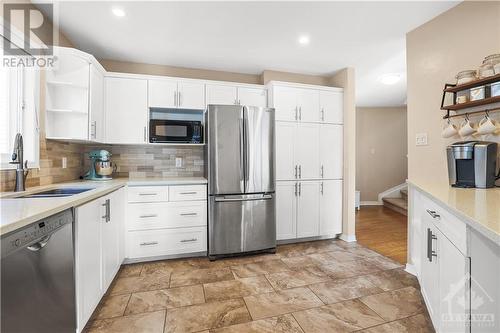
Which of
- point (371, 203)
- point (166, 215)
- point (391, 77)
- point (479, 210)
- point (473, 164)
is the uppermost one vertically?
point (391, 77)

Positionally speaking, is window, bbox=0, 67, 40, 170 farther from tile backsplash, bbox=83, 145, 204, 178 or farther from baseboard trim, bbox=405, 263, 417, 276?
baseboard trim, bbox=405, 263, 417, 276

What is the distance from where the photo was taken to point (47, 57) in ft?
7.00

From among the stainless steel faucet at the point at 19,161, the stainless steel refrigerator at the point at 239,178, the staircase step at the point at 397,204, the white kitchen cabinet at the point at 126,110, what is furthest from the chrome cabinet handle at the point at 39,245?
the staircase step at the point at 397,204

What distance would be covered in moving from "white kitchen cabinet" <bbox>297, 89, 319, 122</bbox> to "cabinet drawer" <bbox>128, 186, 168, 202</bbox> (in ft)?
6.69

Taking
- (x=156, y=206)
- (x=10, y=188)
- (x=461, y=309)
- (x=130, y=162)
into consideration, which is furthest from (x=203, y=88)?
(x=461, y=309)

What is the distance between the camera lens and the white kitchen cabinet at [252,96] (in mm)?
3227

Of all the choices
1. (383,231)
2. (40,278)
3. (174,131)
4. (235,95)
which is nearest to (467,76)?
(235,95)

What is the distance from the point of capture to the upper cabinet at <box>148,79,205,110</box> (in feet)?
9.59

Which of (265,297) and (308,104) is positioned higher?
(308,104)

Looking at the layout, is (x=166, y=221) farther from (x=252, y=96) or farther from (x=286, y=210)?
(x=252, y=96)

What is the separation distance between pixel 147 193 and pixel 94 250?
3.27 feet

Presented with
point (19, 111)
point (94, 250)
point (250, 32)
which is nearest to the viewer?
point (94, 250)
